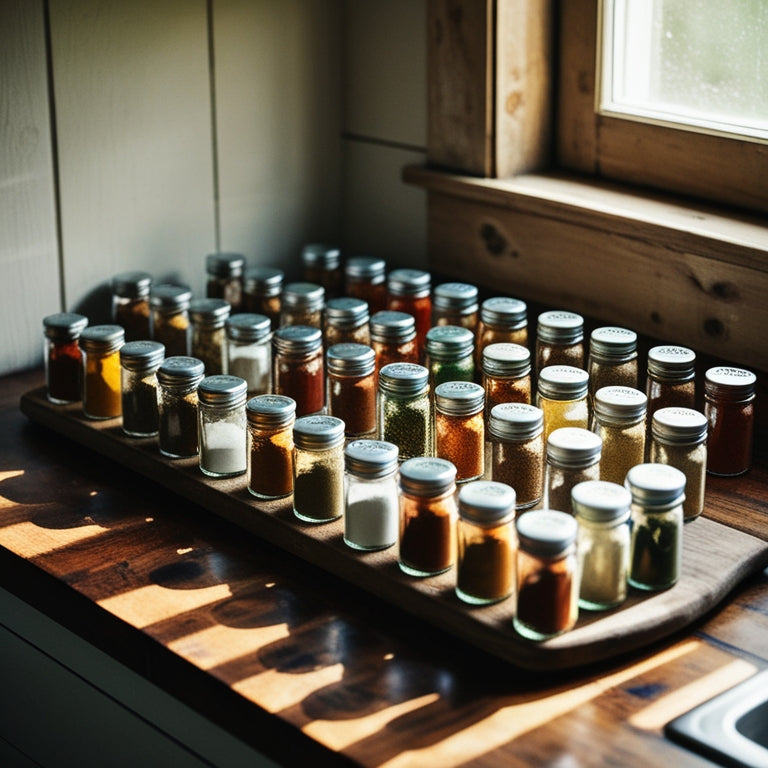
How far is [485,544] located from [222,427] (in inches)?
15.8

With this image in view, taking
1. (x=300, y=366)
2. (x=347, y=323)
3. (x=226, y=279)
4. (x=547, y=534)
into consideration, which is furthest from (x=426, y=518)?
(x=226, y=279)

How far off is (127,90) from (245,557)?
78 cm

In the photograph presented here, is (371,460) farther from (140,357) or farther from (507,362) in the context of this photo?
(140,357)

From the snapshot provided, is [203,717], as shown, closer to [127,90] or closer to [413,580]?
[413,580]

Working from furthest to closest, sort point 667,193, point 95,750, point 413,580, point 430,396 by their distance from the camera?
point 667,193
point 430,396
point 95,750
point 413,580

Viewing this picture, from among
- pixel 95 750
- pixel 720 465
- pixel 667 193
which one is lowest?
pixel 95 750

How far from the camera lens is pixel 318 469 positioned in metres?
1.35

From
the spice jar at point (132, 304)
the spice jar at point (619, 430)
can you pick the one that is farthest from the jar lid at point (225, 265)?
the spice jar at point (619, 430)

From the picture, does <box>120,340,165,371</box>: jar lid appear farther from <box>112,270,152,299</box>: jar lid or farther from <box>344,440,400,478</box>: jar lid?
<box>344,440,400,478</box>: jar lid

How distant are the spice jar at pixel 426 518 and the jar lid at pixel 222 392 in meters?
0.27

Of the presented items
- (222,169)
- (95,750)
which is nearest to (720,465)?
(95,750)

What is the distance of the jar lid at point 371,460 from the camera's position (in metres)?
1.28

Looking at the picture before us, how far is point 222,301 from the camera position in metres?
1.74

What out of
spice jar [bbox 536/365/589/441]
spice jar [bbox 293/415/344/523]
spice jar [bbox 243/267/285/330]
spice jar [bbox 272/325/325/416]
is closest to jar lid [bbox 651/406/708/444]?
spice jar [bbox 536/365/589/441]
